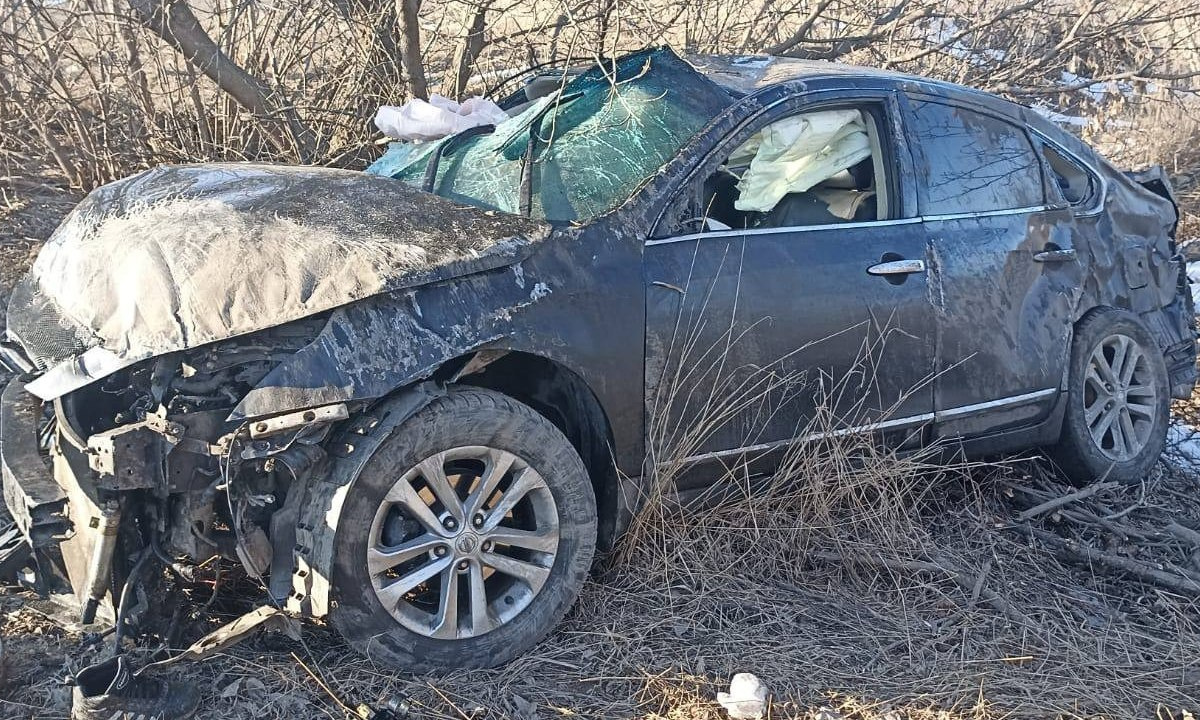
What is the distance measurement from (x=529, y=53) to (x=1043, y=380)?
13.0ft

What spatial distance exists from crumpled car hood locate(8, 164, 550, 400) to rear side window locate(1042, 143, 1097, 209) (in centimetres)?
273

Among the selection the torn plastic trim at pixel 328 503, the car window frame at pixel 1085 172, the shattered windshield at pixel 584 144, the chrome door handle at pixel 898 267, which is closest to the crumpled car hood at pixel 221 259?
the shattered windshield at pixel 584 144

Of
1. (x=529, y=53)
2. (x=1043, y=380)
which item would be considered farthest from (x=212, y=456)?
(x=529, y=53)

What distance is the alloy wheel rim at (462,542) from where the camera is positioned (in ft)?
10.3

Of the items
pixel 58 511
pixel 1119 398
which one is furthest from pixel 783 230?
pixel 58 511

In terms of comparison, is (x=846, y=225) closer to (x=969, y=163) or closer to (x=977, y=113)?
(x=969, y=163)

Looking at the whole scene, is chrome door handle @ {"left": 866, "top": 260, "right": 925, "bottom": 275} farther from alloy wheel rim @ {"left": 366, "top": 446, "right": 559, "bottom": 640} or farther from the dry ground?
alloy wheel rim @ {"left": 366, "top": 446, "right": 559, "bottom": 640}

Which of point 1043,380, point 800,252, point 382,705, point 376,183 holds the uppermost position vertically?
point 376,183

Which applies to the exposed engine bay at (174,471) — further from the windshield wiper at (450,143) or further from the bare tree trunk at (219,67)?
the bare tree trunk at (219,67)

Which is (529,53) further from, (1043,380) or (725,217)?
(1043,380)

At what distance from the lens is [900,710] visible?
10.5ft

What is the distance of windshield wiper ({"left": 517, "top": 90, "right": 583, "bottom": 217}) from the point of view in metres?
3.67

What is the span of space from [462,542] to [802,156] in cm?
212

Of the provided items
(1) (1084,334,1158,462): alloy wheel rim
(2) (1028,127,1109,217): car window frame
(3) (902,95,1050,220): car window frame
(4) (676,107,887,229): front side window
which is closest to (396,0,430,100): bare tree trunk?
(4) (676,107,887,229): front side window
